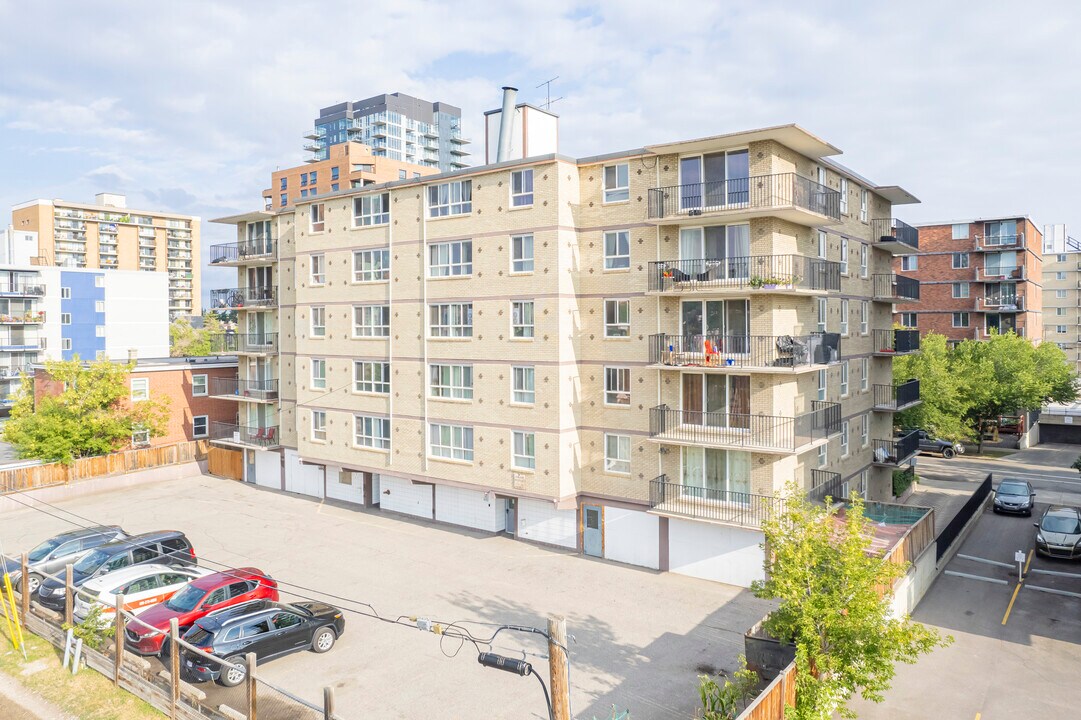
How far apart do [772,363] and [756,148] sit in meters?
7.07

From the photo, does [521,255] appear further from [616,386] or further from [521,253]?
[616,386]

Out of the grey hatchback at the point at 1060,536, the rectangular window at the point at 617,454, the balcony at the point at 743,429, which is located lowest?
the grey hatchback at the point at 1060,536

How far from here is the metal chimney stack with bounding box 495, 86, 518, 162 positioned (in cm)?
2934

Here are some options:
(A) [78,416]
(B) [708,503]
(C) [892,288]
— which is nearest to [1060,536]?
(C) [892,288]

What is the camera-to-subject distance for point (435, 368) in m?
30.2

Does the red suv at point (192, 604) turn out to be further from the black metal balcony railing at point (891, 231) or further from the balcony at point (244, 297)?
the black metal balcony railing at point (891, 231)

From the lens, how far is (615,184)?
26406 millimetres

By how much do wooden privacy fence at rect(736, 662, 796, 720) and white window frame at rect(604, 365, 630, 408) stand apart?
519 inches

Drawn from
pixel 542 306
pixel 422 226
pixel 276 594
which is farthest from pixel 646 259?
pixel 276 594

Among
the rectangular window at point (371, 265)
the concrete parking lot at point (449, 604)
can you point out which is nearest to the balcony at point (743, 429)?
the concrete parking lot at point (449, 604)

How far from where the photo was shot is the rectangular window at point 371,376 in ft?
105

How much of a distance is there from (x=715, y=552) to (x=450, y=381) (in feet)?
41.1

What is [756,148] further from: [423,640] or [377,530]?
[377,530]

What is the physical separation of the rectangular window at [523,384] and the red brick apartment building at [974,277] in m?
41.3
